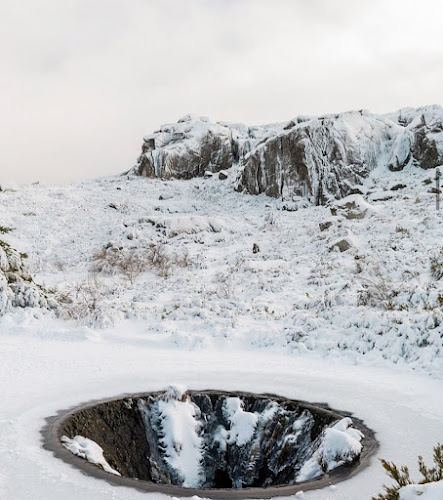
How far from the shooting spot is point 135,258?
67.5 ft

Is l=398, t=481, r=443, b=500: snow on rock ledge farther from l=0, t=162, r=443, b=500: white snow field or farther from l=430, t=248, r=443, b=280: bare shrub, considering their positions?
l=430, t=248, r=443, b=280: bare shrub

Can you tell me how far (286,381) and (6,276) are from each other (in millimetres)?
8662

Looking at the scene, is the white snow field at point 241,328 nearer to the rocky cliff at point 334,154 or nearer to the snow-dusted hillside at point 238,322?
the snow-dusted hillside at point 238,322

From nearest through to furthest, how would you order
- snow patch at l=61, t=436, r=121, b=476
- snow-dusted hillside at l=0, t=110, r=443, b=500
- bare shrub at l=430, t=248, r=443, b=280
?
snow patch at l=61, t=436, r=121, b=476 → snow-dusted hillside at l=0, t=110, r=443, b=500 → bare shrub at l=430, t=248, r=443, b=280

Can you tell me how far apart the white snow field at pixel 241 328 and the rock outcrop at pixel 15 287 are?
0.42 metres

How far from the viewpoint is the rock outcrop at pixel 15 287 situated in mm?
12648

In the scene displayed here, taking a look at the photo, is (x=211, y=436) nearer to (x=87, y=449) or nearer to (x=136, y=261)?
(x=87, y=449)

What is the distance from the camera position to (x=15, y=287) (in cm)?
1314

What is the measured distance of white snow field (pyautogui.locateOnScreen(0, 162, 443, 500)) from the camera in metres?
5.98

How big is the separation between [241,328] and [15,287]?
6082 mm

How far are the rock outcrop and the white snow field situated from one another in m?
0.42

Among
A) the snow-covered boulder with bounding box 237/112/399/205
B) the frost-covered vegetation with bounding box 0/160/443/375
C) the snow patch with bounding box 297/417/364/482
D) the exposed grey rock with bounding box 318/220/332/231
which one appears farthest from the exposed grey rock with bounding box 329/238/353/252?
the snow patch with bounding box 297/417/364/482

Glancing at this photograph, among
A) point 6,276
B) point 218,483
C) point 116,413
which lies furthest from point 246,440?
point 6,276

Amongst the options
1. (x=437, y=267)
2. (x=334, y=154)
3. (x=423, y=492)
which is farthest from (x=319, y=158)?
(x=423, y=492)
